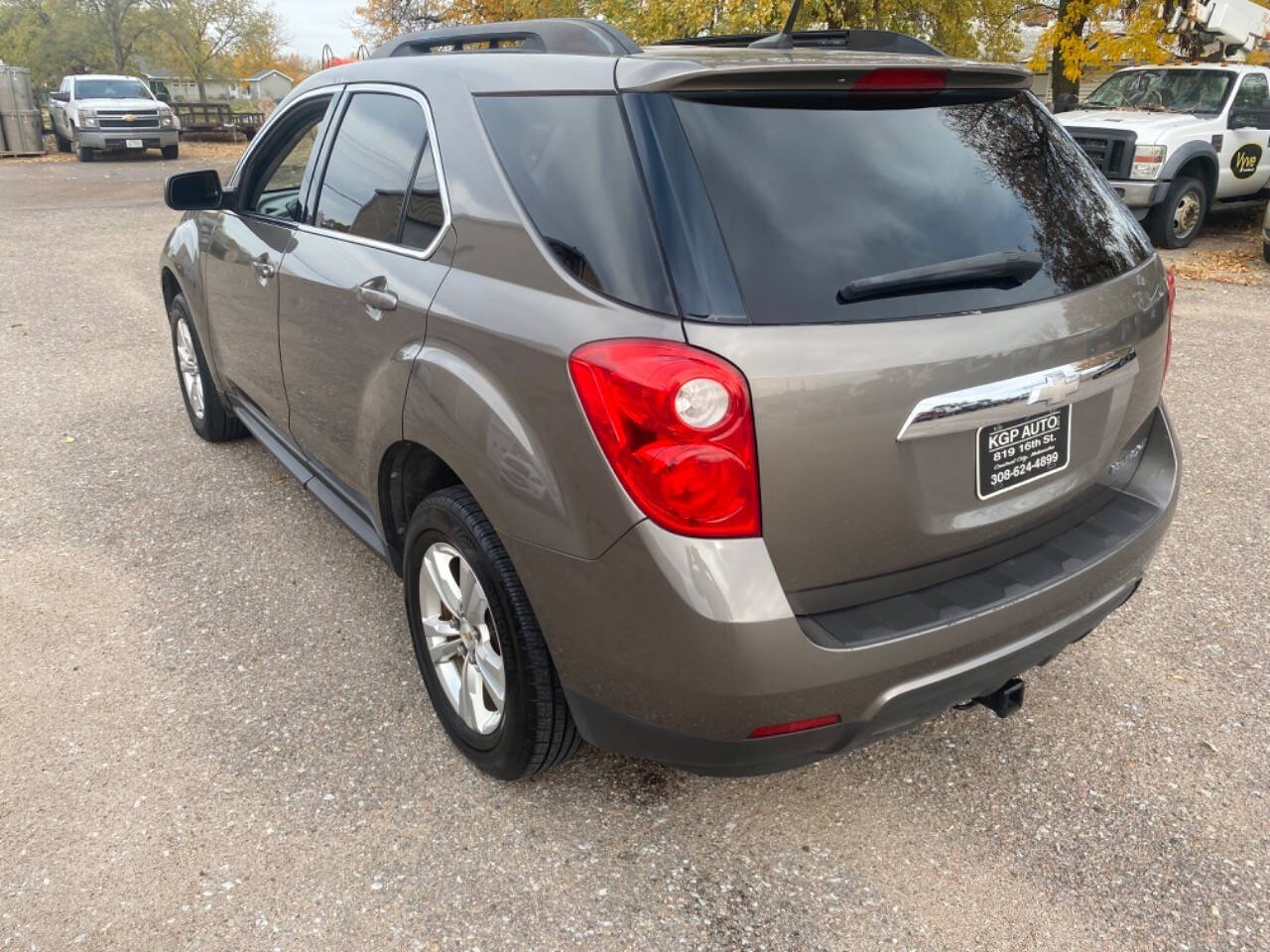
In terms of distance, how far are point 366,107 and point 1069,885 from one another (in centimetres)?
289

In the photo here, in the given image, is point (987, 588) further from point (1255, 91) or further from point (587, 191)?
point (1255, 91)

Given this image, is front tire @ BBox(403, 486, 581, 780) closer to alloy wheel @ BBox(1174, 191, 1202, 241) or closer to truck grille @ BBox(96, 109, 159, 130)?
alloy wheel @ BBox(1174, 191, 1202, 241)

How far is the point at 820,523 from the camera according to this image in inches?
78.4

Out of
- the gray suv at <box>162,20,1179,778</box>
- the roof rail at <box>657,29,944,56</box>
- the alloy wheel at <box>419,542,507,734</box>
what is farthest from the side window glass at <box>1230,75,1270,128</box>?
the alloy wheel at <box>419,542,507,734</box>

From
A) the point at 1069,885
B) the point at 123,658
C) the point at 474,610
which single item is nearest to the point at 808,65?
the point at 474,610

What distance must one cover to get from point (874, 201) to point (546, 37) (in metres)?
1.07

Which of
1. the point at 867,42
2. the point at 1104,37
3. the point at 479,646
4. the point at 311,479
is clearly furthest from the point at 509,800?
the point at 1104,37

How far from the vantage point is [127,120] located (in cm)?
2159

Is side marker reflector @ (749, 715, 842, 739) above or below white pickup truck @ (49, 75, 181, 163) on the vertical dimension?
below

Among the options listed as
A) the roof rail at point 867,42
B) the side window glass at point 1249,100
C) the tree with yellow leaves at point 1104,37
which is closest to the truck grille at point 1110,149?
the side window glass at point 1249,100

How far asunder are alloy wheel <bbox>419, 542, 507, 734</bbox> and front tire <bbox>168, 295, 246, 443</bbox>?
246 cm

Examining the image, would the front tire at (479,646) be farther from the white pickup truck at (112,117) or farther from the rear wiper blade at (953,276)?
the white pickup truck at (112,117)

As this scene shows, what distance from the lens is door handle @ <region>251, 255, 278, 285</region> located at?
139 inches

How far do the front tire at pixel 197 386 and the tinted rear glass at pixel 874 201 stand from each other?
3421mm
